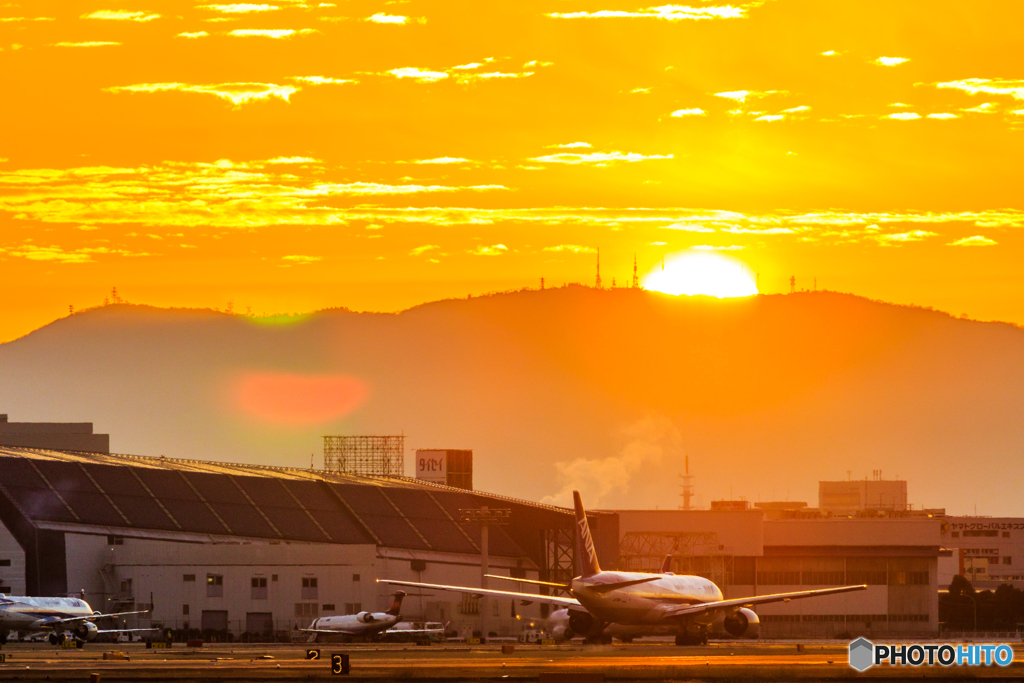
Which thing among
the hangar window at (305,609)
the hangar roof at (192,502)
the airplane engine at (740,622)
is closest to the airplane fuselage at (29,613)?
the hangar roof at (192,502)

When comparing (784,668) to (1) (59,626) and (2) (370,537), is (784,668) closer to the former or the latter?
(1) (59,626)

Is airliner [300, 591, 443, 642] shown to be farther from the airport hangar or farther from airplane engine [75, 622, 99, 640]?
airplane engine [75, 622, 99, 640]

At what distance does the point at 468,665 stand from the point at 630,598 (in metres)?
31.9

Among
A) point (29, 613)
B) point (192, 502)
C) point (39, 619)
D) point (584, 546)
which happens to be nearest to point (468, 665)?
point (584, 546)

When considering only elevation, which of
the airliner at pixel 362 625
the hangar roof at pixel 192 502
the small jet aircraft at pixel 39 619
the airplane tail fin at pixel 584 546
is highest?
the hangar roof at pixel 192 502

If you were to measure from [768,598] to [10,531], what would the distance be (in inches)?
3017

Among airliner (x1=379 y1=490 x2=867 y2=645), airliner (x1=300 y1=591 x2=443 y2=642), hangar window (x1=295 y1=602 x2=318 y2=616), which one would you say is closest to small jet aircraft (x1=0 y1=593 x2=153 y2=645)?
airliner (x1=300 y1=591 x2=443 y2=642)

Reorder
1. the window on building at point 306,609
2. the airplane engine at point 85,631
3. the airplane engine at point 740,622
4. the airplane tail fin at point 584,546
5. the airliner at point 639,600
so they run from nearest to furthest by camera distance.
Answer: the airliner at point 639,600 < the airplane tail fin at point 584,546 < the airplane engine at point 85,631 < the airplane engine at point 740,622 < the window on building at point 306,609

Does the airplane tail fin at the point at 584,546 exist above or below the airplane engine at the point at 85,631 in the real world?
above

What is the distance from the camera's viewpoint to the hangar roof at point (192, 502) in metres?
166

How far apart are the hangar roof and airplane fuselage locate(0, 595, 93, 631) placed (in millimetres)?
32963

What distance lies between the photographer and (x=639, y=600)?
12000 cm

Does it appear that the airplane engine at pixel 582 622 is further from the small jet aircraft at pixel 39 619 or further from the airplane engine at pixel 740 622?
the small jet aircraft at pixel 39 619

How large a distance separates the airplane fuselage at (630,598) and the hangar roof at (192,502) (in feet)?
217
